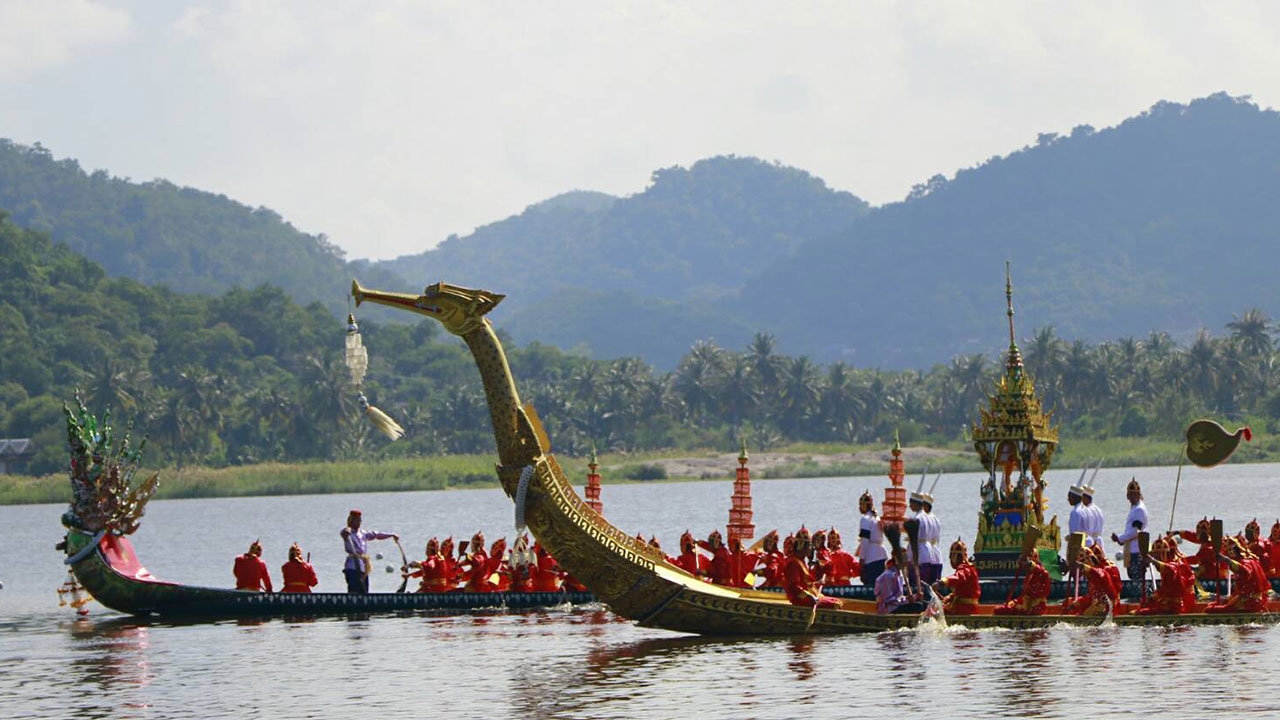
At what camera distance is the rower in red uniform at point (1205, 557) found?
28.5m

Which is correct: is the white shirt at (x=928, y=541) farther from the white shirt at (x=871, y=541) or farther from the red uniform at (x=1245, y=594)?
the red uniform at (x=1245, y=594)

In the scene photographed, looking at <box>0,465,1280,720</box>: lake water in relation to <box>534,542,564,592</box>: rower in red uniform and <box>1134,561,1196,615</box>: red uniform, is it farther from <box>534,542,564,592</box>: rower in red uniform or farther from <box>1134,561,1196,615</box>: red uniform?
<box>534,542,564,592</box>: rower in red uniform

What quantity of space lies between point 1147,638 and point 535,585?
11.7 metres

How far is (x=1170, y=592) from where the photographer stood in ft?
89.5

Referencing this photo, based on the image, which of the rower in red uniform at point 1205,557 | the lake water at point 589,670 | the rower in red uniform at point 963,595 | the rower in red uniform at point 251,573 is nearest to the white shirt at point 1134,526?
the rower in red uniform at point 1205,557

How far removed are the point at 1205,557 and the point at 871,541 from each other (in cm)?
555

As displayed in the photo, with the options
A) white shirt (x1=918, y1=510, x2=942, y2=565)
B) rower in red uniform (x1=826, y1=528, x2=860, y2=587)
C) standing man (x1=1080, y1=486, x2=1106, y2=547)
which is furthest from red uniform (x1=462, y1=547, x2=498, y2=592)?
standing man (x1=1080, y1=486, x2=1106, y2=547)

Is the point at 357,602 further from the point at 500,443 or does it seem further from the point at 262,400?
the point at 262,400

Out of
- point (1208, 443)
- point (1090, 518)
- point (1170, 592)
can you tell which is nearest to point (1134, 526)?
point (1090, 518)

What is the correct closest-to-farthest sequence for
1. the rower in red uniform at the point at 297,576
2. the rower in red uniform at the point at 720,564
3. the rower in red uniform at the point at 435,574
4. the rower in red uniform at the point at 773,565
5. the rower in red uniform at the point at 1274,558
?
1. the rower in red uniform at the point at 773,565
2. the rower in red uniform at the point at 720,564
3. the rower in red uniform at the point at 1274,558
4. the rower in red uniform at the point at 297,576
5. the rower in red uniform at the point at 435,574

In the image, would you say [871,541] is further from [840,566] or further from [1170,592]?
[1170,592]

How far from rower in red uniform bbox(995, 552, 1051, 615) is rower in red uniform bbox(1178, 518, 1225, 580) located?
2.75 metres

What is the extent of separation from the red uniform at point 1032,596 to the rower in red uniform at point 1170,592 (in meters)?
1.46

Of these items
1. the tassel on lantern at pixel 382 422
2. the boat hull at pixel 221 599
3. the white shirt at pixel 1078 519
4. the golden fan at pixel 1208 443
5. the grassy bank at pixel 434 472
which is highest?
the grassy bank at pixel 434 472
